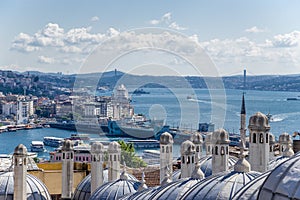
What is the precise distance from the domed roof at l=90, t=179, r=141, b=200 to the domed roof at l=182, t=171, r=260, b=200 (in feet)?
10.8

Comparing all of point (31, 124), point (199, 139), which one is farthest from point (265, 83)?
point (199, 139)

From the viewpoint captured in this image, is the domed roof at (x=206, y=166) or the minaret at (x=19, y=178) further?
the minaret at (x=19, y=178)

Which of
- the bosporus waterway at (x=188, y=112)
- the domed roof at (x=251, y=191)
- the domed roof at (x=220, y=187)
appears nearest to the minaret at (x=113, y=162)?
the domed roof at (x=220, y=187)

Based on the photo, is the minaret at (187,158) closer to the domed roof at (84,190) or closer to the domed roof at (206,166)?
the domed roof at (206,166)

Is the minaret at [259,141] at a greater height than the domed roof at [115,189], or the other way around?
the minaret at [259,141]

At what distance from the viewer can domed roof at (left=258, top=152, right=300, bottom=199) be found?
14.8 feet

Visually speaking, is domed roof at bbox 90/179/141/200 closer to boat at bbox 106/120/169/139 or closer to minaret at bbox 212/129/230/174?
minaret at bbox 212/129/230/174

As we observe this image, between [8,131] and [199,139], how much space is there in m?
50.1

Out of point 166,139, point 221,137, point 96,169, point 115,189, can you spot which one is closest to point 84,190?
point 96,169

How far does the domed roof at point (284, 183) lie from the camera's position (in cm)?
451

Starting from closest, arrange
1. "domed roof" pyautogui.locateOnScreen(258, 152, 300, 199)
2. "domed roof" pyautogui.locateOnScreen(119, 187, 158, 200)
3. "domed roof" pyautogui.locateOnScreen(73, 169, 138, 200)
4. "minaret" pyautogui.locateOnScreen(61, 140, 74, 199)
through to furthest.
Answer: "domed roof" pyautogui.locateOnScreen(258, 152, 300, 199) → "domed roof" pyautogui.locateOnScreen(119, 187, 158, 200) → "domed roof" pyautogui.locateOnScreen(73, 169, 138, 200) → "minaret" pyautogui.locateOnScreen(61, 140, 74, 199)

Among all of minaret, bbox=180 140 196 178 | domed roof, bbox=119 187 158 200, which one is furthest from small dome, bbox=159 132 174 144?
domed roof, bbox=119 187 158 200

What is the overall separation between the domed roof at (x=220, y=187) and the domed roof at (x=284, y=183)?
1.70 m

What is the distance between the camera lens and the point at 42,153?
147 ft
